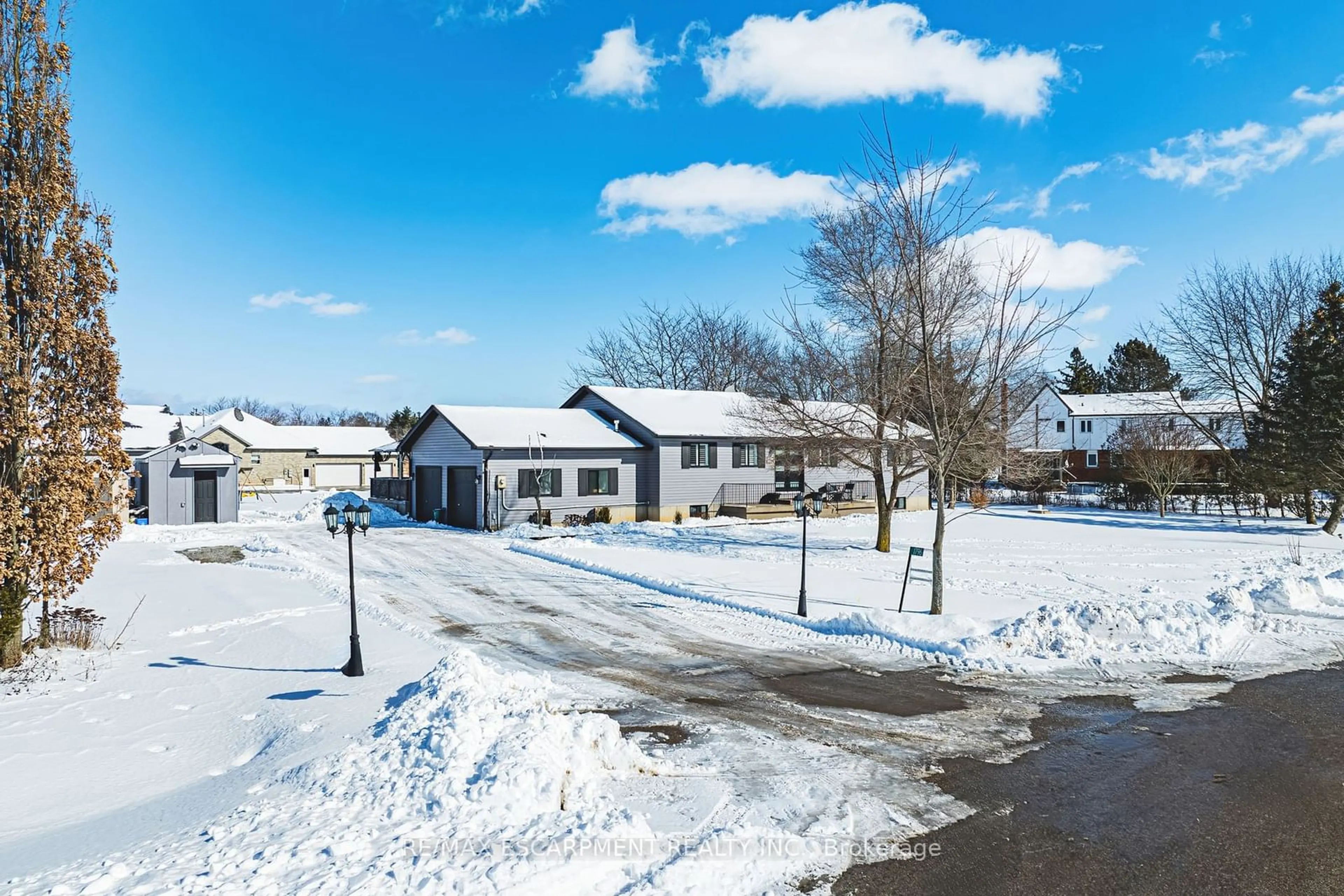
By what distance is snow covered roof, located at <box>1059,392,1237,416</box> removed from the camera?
44875mm

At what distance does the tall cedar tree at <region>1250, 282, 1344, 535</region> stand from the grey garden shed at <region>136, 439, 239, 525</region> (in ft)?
133

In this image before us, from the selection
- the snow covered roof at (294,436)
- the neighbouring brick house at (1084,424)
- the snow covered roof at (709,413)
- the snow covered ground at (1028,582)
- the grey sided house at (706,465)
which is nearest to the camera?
the snow covered ground at (1028,582)

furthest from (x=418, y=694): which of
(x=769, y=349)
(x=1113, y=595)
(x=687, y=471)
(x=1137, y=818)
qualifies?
(x=769, y=349)

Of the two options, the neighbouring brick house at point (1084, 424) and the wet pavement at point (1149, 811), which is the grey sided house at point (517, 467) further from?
the neighbouring brick house at point (1084, 424)

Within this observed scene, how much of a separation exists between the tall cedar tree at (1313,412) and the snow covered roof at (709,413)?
1297 cm

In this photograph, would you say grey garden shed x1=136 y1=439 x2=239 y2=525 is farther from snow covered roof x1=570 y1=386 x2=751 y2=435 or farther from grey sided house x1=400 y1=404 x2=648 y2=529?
snow covered roof x1=570 y1=386 x2=751 y2=435

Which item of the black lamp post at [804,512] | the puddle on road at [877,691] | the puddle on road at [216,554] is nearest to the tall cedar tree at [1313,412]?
the black lamp post at [804,512]

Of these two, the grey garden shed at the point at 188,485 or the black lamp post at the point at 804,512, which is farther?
the grey garden shed at the point at 188,485

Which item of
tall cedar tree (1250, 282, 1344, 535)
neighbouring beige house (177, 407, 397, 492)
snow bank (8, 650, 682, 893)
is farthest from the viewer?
neighbouring beige house (177, 407, 397, 492)

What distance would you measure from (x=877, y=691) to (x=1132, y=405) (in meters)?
54.8

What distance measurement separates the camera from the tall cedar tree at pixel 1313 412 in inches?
991

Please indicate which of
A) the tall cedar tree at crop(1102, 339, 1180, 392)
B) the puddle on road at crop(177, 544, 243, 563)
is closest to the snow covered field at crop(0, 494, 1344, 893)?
the puddle on road at crop(177, 544, 243, 563)

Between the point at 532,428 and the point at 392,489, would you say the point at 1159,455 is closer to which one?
the point at 532,428

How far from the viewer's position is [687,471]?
32.2 m
